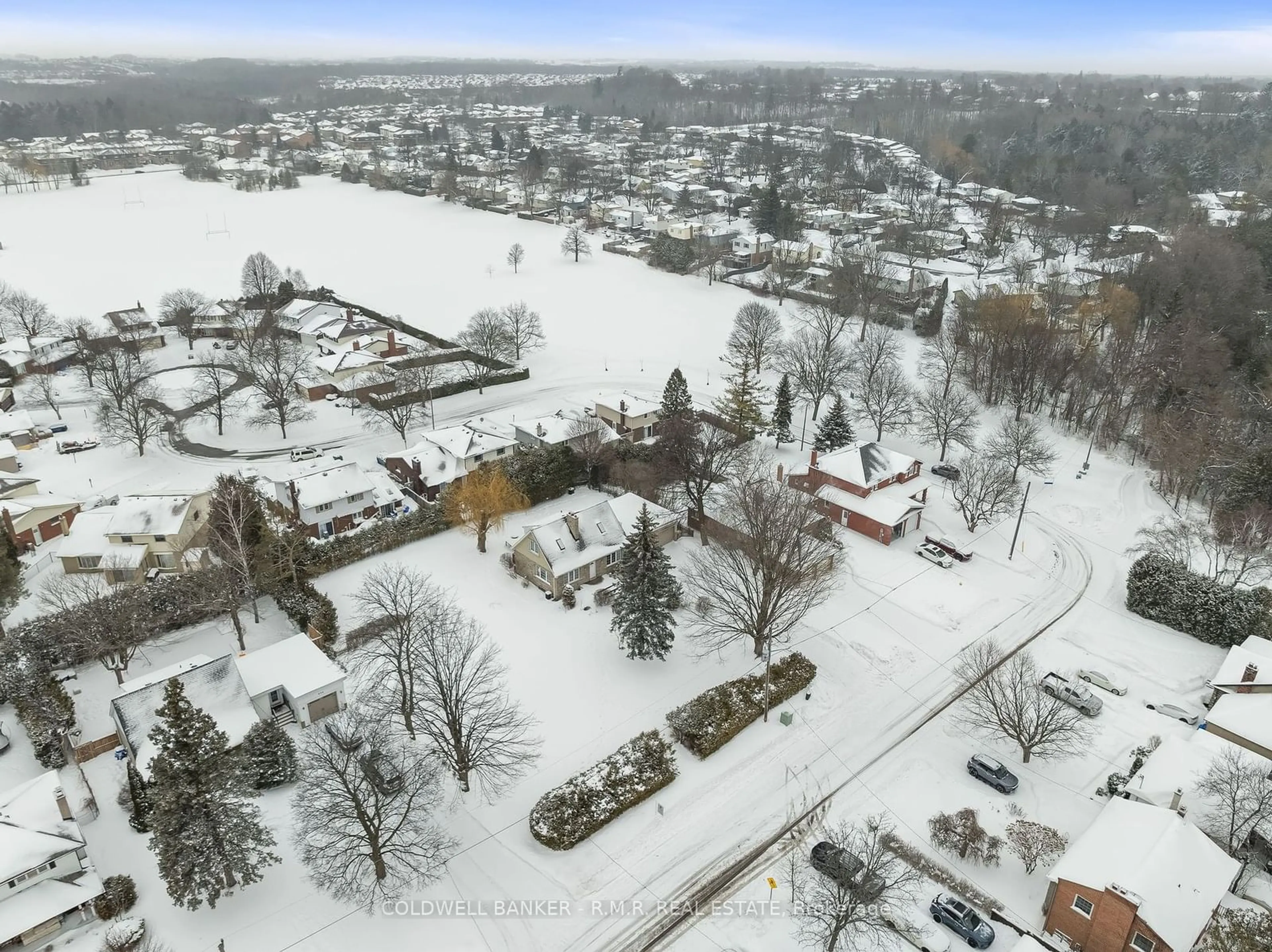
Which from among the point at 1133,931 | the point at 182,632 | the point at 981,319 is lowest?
the point at 182,632

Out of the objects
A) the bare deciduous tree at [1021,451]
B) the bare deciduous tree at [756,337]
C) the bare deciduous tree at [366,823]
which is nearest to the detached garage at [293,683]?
the bare deciduous tree at [366,823]

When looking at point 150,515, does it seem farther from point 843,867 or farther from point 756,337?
point 756,337

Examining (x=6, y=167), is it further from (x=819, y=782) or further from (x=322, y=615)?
(x=819, y=782)

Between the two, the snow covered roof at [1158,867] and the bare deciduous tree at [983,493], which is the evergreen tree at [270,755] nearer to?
the snow covered roof at [1158,867]

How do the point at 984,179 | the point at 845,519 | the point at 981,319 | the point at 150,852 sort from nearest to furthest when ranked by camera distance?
the point at 150,852
the point at 845,519
the point at 981,319
the point at 984,179

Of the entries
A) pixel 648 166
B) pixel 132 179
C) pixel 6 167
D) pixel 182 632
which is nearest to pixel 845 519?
pixel 182 632

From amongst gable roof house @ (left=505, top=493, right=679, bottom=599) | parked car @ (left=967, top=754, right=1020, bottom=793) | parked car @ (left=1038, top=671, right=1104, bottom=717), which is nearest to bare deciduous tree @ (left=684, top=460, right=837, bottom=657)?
gable roof house @ (left=505, top=493, right=679, bottom=599)

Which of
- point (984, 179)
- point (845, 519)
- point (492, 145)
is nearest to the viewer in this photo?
point (845, 519)

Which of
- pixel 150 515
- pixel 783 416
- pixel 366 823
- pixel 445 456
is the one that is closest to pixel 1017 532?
pixel 783 416
